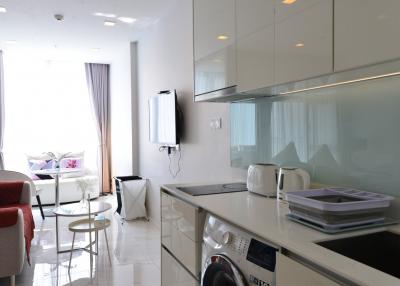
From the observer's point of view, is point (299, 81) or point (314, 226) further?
point (299, 81)

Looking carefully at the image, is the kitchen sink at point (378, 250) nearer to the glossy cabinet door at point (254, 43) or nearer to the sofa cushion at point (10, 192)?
the glossy cabinet door at point (254, 43)

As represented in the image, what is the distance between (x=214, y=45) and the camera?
2.33 meters

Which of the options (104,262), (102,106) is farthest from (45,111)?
(104,262)

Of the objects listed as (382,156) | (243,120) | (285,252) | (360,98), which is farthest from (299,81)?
(243,120)

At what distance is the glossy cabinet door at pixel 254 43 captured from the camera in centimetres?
170

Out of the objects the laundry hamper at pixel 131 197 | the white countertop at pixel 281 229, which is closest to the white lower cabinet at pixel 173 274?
the white countertop at pixel 281 229

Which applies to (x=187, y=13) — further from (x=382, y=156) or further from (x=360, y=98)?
(x=382, y=156)

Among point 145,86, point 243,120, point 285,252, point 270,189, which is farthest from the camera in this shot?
point 145,86

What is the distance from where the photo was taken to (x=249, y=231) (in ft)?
4.58

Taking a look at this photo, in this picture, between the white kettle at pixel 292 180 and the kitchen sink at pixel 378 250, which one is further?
the white kettle at pixel 292 180

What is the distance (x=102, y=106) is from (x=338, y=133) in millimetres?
6377

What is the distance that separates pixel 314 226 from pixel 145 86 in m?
4.38

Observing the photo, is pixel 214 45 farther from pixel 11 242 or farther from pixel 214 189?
pixel 11 242

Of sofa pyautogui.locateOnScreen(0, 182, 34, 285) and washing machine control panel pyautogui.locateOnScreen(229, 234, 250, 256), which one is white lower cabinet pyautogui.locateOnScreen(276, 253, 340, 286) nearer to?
washing machine control panel pyautogui.locateOnScreen(229, 234, 250, 256)
